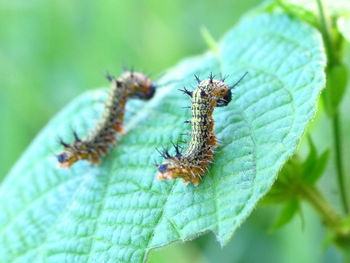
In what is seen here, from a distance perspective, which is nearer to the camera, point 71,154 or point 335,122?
point 335,122

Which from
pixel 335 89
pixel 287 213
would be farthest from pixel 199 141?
pixel 335 89

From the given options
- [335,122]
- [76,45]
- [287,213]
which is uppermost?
[76,45]

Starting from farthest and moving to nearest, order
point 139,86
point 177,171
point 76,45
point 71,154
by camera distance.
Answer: point 76,45 → point 139,86 → point 71,154 → point 177,171

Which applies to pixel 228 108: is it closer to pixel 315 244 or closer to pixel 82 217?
pixel 82 217

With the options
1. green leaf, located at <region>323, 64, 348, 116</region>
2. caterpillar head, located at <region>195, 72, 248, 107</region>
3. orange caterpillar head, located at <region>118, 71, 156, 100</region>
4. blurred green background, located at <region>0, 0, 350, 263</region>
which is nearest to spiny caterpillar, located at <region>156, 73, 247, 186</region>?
caterpillar head, located at <region>195, 72, 248, 107</region>

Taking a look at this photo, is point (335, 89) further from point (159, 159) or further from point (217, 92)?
point (159, 159)

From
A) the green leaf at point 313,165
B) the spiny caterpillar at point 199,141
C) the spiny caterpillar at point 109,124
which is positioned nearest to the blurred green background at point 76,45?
the spiny caterpillar at point 109,124

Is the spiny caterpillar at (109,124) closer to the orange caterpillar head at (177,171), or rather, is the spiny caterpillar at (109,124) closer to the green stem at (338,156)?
the orange caterpillar head at (177,171)
